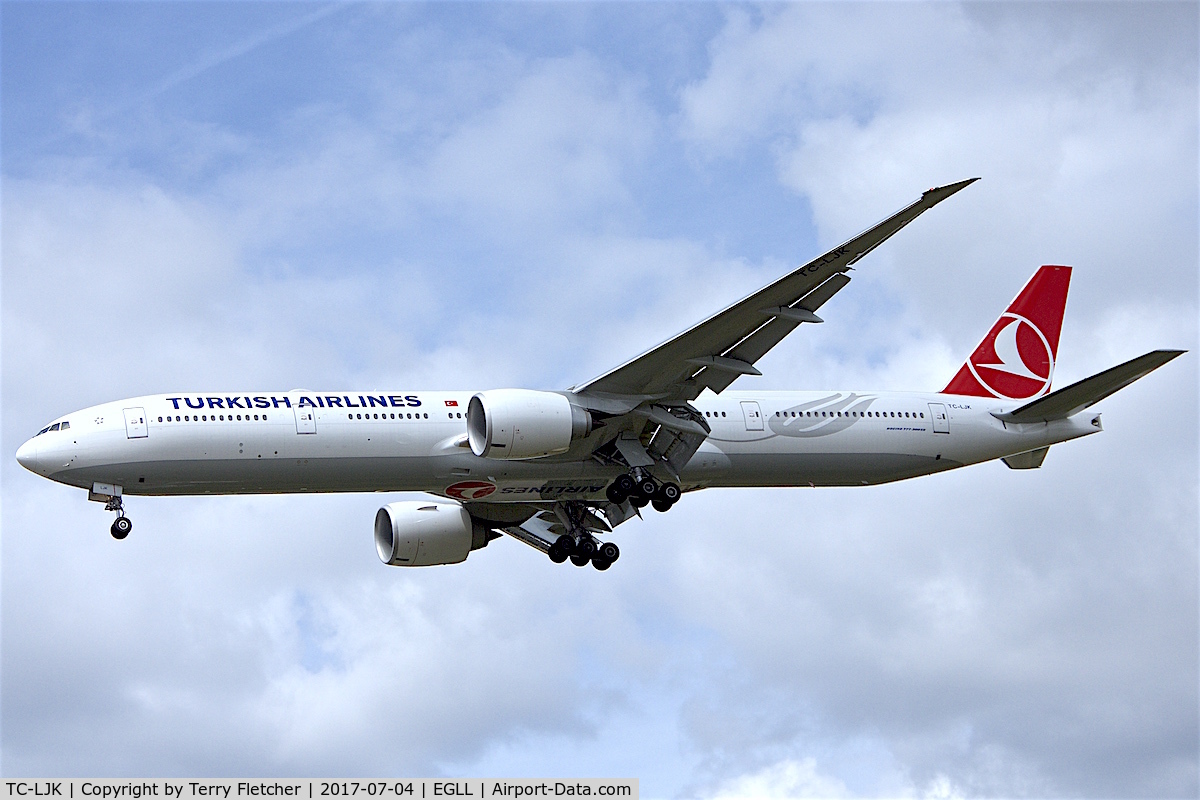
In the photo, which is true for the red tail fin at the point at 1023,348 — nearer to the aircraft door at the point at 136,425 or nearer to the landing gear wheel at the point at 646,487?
the landing gear wheel at the point at 646,487

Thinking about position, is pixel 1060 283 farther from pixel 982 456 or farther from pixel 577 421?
pixel 577 421

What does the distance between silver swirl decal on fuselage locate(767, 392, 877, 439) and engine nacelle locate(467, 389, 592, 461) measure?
20.8 ft

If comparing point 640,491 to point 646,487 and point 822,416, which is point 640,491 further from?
point 822,416

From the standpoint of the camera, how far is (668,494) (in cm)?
3500

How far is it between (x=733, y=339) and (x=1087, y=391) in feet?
31.9

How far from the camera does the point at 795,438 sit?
37.5 m

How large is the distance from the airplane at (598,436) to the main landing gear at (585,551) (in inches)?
1.7

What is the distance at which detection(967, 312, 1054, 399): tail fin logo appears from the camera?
41.1 metres

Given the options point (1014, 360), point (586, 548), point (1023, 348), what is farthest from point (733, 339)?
point (1023, 348)

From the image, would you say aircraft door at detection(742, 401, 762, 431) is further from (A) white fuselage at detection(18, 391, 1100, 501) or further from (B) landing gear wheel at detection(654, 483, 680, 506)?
(B) landing gear wheel at detection(654, 483, 680, 506)

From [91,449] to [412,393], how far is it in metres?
7.03

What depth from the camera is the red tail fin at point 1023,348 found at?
41.0 metres

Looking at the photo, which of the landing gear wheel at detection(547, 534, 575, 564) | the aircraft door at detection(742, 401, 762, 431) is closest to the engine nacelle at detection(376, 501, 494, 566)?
the landing gear wheel at detection(547, 534, 575, 564)
